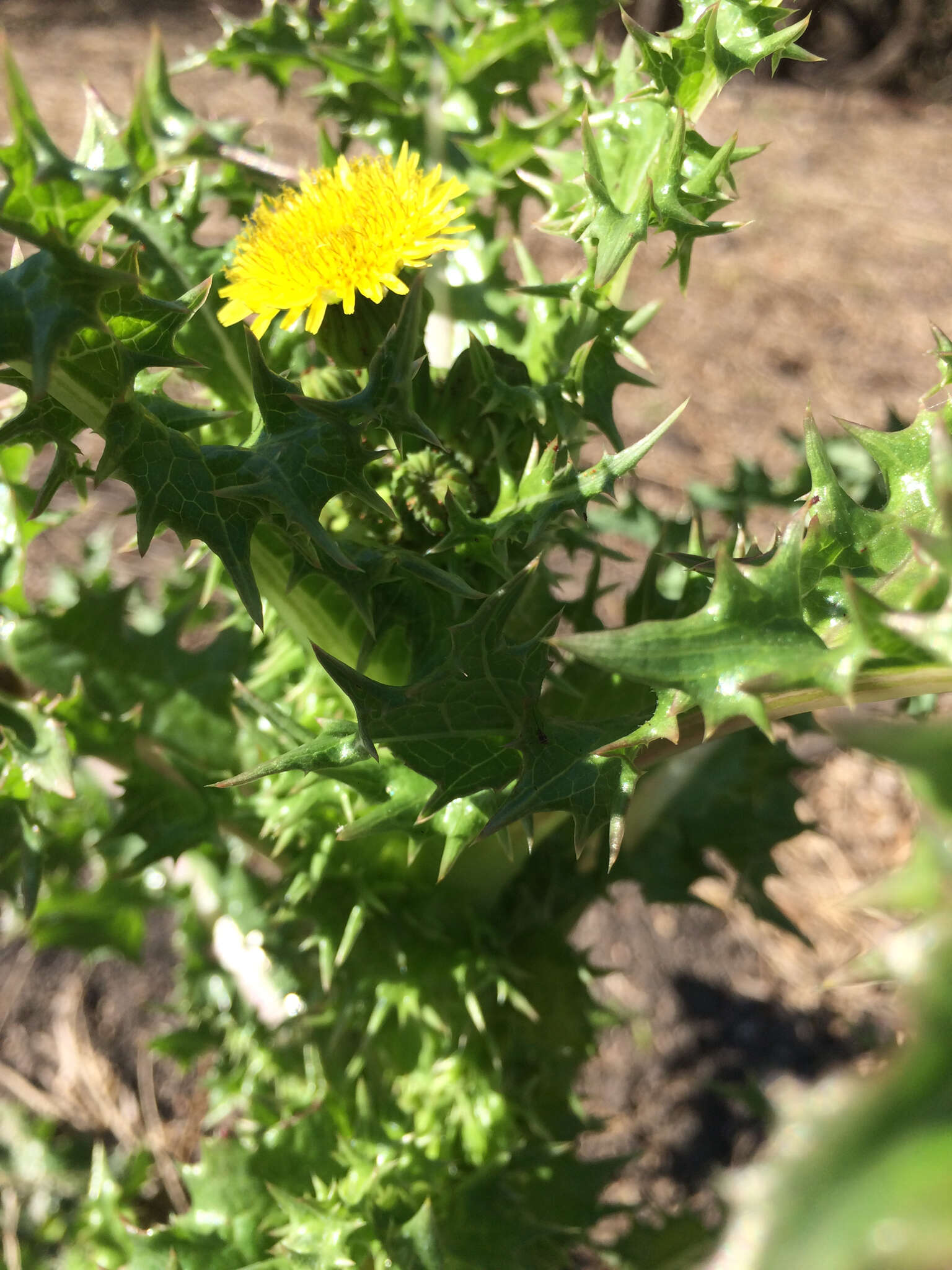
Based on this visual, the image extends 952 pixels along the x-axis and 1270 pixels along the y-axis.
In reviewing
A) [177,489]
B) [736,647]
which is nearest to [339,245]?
[177,489]

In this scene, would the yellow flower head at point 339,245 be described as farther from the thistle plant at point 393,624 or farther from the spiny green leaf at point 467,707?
the spiny green leaf at point 467,707

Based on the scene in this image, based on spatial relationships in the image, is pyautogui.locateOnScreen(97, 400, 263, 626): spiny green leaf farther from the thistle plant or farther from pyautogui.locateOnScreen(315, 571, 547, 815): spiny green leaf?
pyautogui.locateOnScreen(315, 571, 547, 815): spiny green leaf

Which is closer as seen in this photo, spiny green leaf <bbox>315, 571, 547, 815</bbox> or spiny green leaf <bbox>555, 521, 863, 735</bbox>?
spiny green leaf <bbox>555, 521, 863, 735</bbox>

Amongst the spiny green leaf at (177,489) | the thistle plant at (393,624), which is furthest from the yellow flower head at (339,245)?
the spiny green leaf at (177,489)

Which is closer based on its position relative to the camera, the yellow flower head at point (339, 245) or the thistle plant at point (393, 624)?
the thistle plant at point (393, 624)

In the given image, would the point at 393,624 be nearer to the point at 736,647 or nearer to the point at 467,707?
the point at 467,707

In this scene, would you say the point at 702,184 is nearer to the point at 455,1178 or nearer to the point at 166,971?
the point at 455,1178

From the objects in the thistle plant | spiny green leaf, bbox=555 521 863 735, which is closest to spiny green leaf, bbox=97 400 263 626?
the thistle plant

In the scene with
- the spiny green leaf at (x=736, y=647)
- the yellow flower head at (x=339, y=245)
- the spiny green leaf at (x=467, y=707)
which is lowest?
the spiny green leaf at (x=467, y=707)
